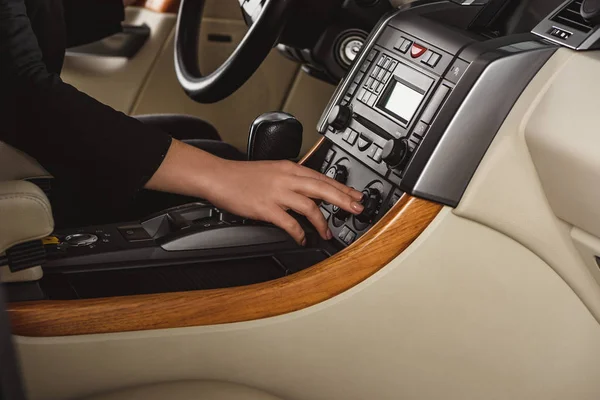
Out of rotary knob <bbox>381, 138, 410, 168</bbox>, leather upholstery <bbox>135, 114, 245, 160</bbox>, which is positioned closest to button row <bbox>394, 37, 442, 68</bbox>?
rotary knob <bbox>381, 138, 410, 168</bbox>

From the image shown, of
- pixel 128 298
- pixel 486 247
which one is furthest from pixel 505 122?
pixel 128 298

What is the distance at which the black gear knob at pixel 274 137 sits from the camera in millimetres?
1152

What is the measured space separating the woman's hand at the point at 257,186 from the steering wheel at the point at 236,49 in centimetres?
39

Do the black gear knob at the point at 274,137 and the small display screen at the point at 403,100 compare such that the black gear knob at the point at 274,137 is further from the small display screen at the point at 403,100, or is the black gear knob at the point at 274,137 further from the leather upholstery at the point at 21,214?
the leather upholstery at the point at 21,214

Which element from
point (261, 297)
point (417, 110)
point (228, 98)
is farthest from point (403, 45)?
point (228, 98)

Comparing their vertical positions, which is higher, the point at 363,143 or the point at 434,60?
the point at 434,60

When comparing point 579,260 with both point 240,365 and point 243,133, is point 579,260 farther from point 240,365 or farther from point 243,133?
point 243,133

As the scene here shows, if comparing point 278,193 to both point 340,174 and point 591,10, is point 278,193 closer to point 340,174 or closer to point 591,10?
point 340,174

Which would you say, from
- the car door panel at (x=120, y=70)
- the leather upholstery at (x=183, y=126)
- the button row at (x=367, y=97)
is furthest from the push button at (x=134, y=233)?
the car door panel at (x=120, y=70)

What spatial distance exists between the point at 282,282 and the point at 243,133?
1661mm

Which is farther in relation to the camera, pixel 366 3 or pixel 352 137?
pixel 366 3

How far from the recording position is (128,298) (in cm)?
91

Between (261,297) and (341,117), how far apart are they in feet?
0.98

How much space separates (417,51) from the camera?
1.04 m
